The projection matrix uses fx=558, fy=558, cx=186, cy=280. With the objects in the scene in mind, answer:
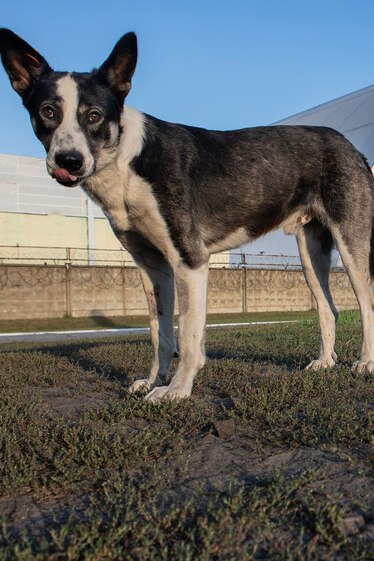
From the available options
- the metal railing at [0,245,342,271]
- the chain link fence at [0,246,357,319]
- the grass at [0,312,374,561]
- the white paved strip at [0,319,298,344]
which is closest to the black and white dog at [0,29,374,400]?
the grass at [0,312,374,561]

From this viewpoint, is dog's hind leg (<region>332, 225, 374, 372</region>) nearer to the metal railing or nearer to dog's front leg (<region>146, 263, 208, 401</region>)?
dog's front leg (<region>146, 263, 208, 401</region>)

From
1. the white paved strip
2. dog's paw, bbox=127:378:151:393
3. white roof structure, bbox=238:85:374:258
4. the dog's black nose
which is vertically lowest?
the white paved strip

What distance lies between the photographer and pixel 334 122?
4778 centimetres

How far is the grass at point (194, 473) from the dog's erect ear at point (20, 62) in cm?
231

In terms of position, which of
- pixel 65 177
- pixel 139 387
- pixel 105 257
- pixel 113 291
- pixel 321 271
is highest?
pixel 105 257

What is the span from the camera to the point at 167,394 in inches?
147

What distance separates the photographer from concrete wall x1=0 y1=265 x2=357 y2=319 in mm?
27812

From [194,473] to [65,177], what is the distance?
211cm

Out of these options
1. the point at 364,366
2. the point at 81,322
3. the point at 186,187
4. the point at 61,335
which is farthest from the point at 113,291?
the point at 186,187

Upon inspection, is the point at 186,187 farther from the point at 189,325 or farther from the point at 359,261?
the point at 359,261

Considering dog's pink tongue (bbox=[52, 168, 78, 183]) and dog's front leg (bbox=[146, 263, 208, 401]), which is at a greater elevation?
dog's pink tongue (bbox=[52, 168, 78, 183])

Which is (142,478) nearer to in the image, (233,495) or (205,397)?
(233,495)

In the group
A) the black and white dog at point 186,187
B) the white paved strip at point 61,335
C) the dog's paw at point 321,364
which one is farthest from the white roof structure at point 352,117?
the dog's paw at point 321,364

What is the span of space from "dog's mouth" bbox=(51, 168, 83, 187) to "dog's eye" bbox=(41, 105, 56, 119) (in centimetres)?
40
